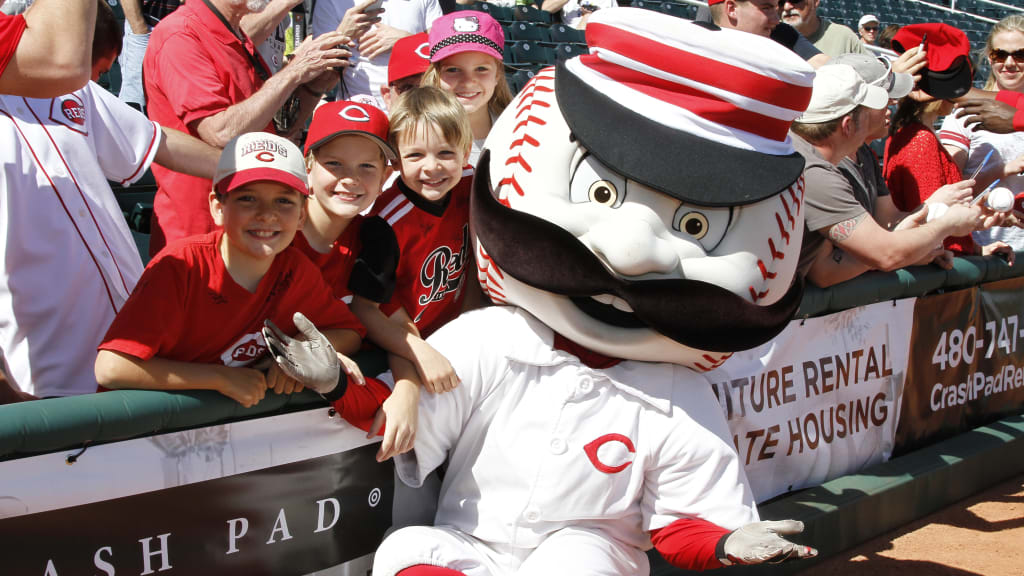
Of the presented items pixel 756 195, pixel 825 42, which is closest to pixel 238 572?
pixel 756 195

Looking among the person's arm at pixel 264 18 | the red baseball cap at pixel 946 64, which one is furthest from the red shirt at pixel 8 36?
the red baseball cap at pixel 946 64

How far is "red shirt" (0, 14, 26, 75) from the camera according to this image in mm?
1917

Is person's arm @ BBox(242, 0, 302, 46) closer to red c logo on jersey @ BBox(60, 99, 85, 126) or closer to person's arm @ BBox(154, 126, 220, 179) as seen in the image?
person's arm @ BBox(154, 126, 220, 179)

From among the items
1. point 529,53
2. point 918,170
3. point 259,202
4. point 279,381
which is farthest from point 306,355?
point 529,53

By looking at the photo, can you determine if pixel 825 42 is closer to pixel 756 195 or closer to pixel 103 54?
pixel 756 195

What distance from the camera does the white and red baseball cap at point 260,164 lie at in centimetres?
236

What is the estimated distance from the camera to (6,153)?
2477 mm

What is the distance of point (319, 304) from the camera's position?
8.19 ft

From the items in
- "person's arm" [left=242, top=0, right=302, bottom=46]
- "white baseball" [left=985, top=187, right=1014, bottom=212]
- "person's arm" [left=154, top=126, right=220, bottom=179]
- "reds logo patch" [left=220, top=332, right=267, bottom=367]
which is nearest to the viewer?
"reds logo patch" [left=220, top=332, right=267, bottom=367]

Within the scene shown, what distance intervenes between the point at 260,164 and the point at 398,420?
0.69 metres

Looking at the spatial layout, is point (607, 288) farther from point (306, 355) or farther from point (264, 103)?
point (264, 103)

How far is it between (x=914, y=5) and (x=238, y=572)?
18.8 meters

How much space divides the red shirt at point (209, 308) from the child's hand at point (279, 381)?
10 cm

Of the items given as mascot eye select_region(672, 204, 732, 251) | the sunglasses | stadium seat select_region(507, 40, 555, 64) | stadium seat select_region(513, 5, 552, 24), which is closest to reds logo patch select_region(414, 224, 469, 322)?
mascot eye select_region(672, 204, 732, 251)
